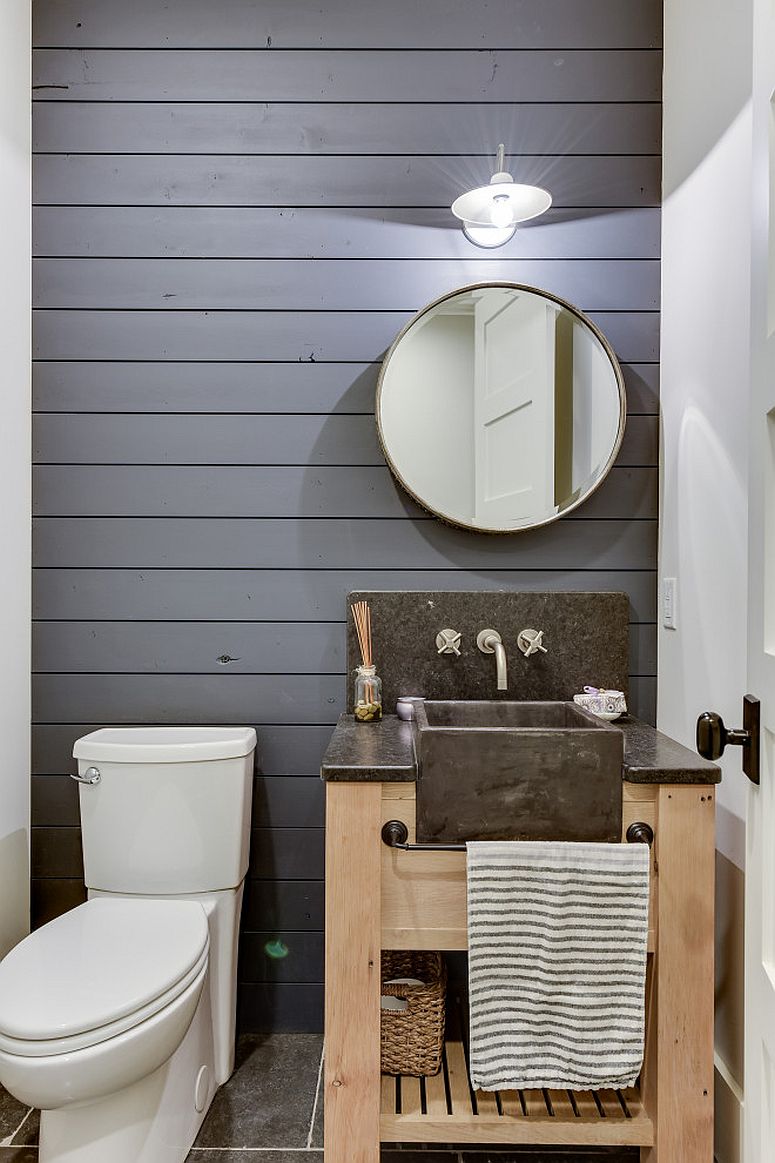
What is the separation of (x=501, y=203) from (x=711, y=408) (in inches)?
27.3

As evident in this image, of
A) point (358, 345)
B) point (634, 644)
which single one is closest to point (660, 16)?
point (358, 345)

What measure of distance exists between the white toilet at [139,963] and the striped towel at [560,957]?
0.54 metres

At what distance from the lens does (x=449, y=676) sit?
6.38 ft

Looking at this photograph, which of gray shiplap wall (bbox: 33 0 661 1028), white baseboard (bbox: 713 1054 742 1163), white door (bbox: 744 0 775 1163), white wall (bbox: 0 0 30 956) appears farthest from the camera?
gray shiplap wall (bbox: 33 0 661 1028)

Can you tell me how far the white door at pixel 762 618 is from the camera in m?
0.99

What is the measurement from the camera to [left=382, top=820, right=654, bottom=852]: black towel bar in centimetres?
139

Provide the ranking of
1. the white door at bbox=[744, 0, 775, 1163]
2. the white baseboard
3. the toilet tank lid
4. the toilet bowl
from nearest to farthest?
the white door at bbox=[744, 0, 775, 1163], the toilet bowl, the white baseboard, the toilet tank lid

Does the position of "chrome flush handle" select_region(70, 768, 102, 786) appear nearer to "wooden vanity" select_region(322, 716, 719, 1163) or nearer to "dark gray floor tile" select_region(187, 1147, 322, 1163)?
"wooden vanity" select_region(322, 716, 719, 1163)

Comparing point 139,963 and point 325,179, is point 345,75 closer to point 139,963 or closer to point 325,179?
point 325,179

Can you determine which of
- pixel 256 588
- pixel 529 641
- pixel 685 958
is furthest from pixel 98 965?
pixel 529 641

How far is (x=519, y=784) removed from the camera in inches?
54.9

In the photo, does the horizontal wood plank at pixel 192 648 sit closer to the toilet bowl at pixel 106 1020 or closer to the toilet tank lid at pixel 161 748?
the toilet tank lid at pixel 161 748

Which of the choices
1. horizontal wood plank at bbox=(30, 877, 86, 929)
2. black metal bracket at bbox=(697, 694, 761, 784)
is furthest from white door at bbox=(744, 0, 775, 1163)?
horizontal wood plank at bbox=(30, 877, 86, 929)

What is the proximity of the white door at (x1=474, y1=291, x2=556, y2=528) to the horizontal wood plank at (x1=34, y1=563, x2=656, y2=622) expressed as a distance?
0.17m
